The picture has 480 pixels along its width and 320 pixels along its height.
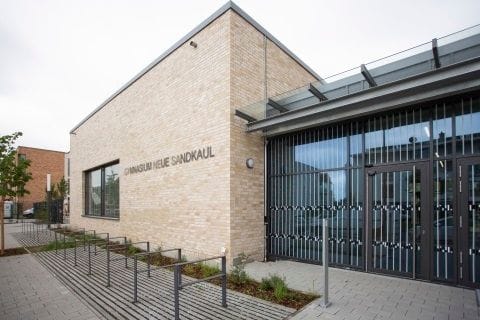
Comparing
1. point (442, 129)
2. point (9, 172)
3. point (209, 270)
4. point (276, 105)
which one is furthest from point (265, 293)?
point (9, 172)

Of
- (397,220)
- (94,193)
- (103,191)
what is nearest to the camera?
(397,220)

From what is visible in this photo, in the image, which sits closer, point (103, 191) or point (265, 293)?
point (265, 293)

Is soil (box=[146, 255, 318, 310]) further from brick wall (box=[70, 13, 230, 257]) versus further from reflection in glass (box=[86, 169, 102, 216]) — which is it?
reflection in glass (box=[86, 169, 102, 216])

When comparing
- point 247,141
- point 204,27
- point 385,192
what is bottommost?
point 385,192

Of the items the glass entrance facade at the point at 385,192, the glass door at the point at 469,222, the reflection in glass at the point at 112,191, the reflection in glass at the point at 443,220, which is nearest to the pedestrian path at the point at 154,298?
the glass entrance facade at the point at 385,192

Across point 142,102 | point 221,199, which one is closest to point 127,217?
point 142,102

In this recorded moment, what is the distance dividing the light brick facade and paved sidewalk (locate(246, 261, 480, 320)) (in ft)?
Result: 5.48

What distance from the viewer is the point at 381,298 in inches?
180

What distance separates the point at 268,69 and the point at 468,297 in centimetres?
655

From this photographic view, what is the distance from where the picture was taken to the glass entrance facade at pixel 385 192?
5082 millimetres

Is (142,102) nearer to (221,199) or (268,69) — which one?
(268,69)

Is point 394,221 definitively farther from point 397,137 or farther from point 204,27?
point 204,27

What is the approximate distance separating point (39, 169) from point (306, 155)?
1490 inches

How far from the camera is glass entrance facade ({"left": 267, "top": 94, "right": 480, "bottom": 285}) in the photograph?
200 inches
